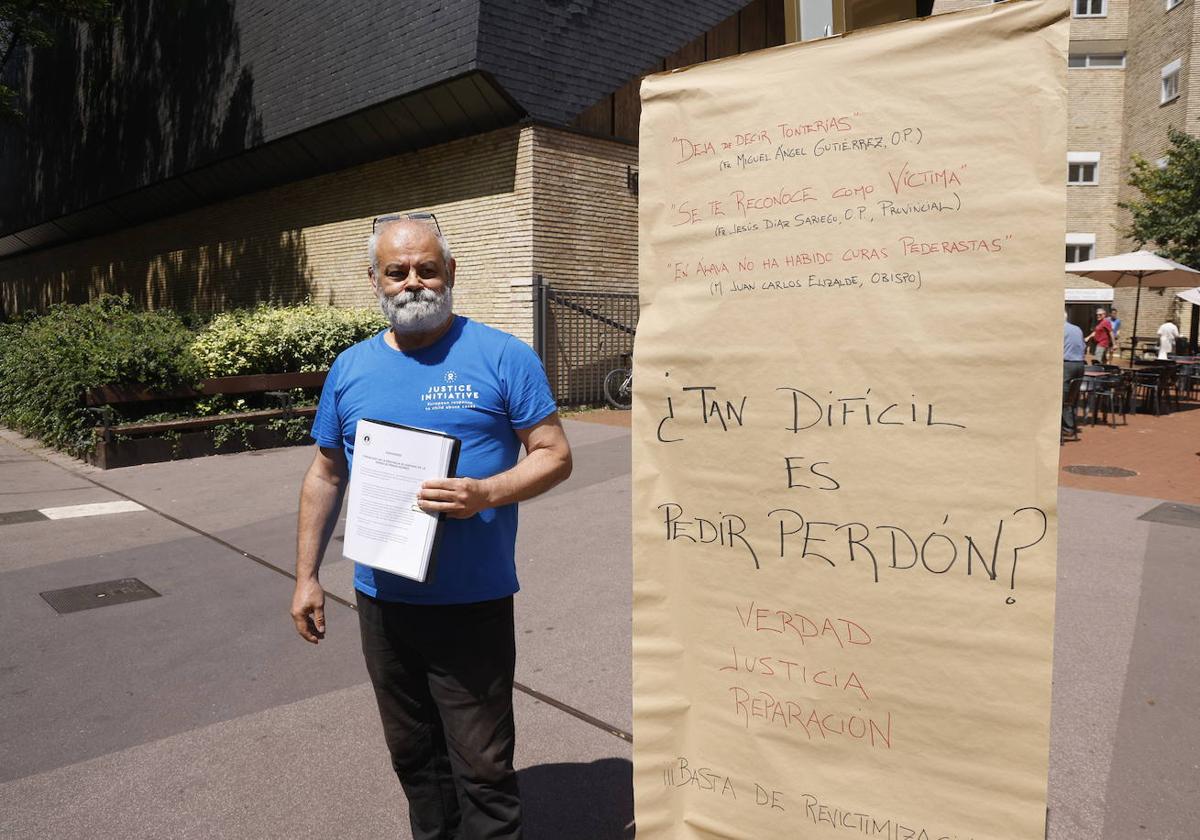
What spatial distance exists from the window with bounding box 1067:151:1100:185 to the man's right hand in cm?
3523

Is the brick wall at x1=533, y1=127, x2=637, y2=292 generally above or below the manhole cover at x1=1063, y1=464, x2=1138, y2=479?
above

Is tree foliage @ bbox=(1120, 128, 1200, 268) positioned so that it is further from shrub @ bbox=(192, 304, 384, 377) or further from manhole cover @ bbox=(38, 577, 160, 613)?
manhole cover @ bbox=(38, 577, 160, 613)

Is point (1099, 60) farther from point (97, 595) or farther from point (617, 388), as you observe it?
point (97, 595)

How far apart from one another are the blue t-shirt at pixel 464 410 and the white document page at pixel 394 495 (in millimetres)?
98

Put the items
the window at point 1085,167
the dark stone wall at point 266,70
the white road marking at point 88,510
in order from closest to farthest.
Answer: the white road marking at point 88,510 < the dark stone wall at point 266,70 < the window at point 1085,167

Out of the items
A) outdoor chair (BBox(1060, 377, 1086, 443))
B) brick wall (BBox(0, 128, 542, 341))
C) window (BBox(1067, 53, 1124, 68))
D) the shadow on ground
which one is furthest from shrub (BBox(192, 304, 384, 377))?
window (BBox(1067, 53, 1124, 68))

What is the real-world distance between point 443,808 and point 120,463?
352 inches

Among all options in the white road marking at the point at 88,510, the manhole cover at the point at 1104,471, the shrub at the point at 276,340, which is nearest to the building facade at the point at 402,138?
the shrub at the point at 276,340

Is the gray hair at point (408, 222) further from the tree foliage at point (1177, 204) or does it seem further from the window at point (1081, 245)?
the window at point (1081, 245)

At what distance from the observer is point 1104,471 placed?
31.2ft

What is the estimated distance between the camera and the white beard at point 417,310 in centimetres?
233

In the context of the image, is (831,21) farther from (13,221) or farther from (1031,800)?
(13,221)

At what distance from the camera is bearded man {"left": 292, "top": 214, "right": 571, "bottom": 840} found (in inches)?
92.3

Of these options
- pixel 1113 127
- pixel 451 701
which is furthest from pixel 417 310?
pixel 1113 127
